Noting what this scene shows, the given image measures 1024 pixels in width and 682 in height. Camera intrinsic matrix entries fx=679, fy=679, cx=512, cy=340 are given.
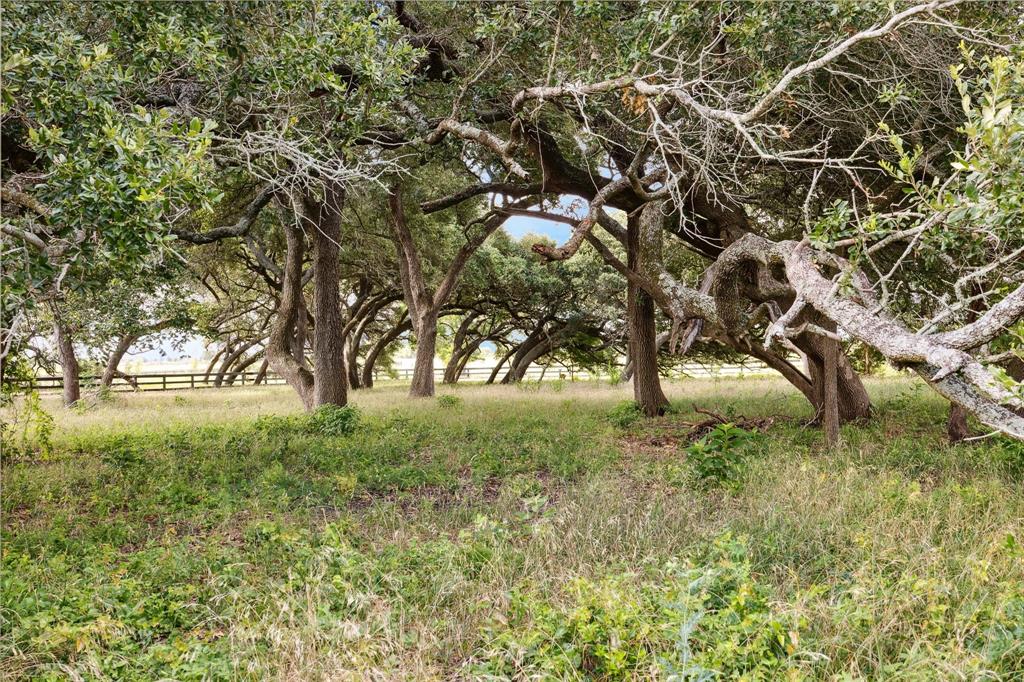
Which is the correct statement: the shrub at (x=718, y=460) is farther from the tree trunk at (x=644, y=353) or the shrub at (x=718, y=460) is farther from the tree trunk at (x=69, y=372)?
the tree trunk at (x=69, y=372)

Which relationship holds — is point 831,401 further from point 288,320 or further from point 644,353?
point 288,320

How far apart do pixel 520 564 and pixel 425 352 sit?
14864 millimetres

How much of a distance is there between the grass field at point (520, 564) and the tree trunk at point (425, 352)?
9368 millimetres

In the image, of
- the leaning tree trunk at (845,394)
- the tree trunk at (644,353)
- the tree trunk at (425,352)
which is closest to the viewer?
the leaning tree trunk at (845,394)

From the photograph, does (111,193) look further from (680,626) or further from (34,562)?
(680,626)

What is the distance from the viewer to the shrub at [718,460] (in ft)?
25.0

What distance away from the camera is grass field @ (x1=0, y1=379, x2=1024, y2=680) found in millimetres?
3764

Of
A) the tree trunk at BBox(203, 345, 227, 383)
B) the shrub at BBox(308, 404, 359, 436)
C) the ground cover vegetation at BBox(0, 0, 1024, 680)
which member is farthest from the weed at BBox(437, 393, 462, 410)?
the tree trunk at BBox(203, 345, 227, 383)

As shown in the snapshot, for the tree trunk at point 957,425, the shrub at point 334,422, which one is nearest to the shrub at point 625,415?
the shrub at point 334,422

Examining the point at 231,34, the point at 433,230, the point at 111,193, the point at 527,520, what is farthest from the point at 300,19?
the point at 433,230

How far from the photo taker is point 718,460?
25.3ft

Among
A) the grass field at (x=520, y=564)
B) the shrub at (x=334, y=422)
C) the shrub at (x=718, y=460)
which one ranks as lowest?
the grass field at (x=520, y=564)

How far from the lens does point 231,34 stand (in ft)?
23.2

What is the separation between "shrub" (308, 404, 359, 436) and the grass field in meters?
1.95
